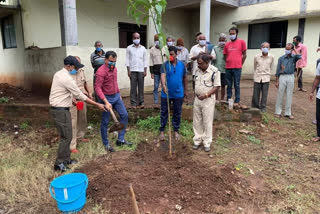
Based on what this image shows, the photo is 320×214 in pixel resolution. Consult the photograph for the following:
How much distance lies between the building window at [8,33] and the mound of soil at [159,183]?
7949mm

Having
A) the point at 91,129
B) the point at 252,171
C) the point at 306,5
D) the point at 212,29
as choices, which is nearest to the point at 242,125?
the point at 252,171

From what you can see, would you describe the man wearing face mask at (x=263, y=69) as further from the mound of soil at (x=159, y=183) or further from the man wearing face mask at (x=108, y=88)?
the man wearing face mask at (x=108, y=88)

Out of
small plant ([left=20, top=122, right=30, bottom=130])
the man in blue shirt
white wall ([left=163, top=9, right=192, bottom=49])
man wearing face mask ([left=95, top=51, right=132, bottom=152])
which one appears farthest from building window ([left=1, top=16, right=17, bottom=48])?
the man in blue shirt

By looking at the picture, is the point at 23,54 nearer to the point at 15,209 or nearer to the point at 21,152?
the point at 21,152

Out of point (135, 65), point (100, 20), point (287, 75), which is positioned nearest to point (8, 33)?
point (100, 20)

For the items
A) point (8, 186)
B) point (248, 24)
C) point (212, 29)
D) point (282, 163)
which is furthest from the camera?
point (212, 29)

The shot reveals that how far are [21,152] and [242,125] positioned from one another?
174 inches

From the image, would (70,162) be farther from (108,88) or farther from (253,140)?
(253,140)

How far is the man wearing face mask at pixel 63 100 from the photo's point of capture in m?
3.37

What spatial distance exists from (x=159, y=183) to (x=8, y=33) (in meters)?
9.78

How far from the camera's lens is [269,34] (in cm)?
1106

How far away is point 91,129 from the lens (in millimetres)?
5375

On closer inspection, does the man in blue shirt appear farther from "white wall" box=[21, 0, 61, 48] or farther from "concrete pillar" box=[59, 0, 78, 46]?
"white wall" box=[21, 0, 61, 48]

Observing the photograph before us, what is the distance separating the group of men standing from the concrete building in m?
2.30
